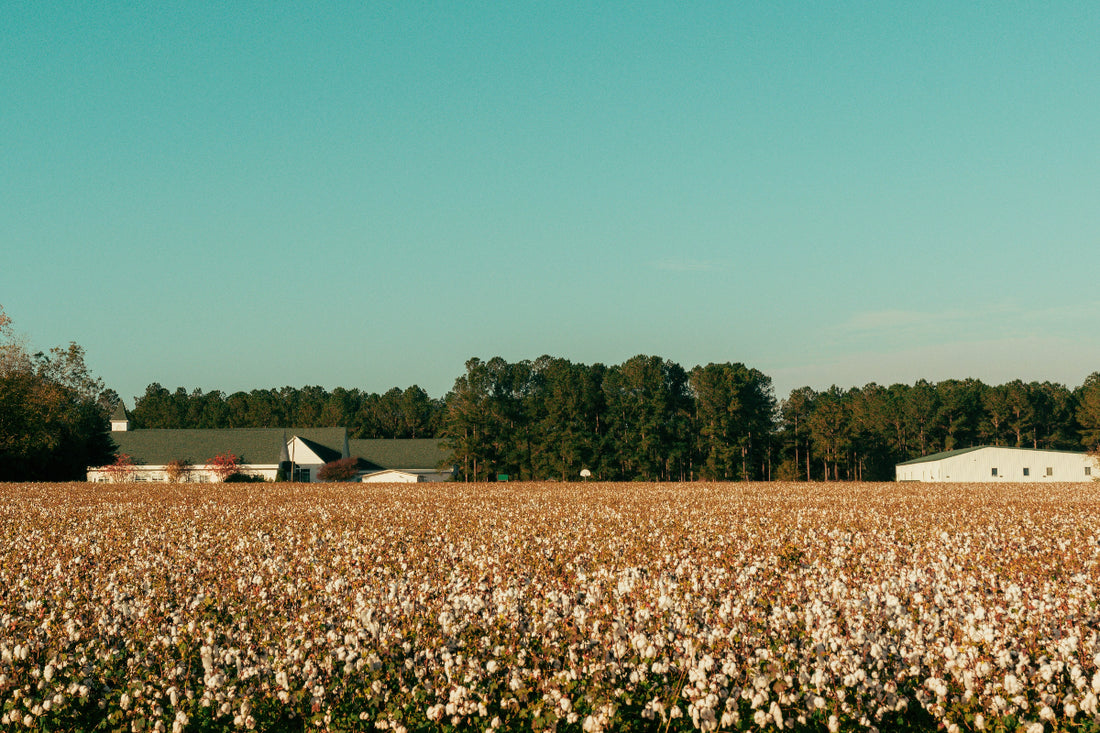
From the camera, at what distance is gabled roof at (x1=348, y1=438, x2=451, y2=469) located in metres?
103

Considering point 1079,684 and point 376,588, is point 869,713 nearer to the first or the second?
point 1079,684

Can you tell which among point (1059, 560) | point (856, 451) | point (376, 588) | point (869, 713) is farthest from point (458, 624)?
point (856, 451)

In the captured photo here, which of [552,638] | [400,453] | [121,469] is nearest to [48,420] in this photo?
[121,469]

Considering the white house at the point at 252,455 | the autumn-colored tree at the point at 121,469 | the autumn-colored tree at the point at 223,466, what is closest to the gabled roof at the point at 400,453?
the white house at the point at 252,455

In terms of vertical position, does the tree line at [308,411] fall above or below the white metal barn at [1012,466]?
above

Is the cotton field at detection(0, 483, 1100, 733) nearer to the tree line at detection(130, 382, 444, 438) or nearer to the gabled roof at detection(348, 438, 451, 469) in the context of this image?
the gabled roof at detection(348, 438, 451, 469)

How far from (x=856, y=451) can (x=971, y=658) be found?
115201mm

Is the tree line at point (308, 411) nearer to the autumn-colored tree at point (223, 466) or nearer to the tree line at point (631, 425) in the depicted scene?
the tree line at point (631, 425)

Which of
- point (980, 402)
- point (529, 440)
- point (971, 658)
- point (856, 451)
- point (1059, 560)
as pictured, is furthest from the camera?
point (980, 402)

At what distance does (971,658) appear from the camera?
276 inches

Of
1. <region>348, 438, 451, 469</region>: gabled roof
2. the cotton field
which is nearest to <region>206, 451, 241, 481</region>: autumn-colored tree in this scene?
<region>348, 438, 451, 469</region>: gabled roof

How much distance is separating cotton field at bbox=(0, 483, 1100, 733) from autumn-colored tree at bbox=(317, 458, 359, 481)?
242 ft

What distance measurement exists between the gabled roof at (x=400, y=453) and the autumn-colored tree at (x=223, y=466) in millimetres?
19176

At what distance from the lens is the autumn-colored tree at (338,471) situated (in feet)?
293
